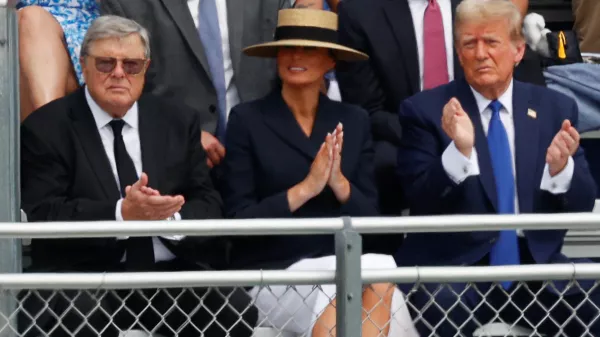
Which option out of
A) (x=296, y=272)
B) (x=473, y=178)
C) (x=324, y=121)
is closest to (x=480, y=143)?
(x=473, y=178)

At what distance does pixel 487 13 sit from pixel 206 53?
1.25m

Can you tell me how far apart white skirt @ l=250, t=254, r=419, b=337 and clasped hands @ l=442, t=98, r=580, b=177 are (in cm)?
52

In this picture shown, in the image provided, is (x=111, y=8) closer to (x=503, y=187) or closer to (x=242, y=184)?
(x=242, y=184)

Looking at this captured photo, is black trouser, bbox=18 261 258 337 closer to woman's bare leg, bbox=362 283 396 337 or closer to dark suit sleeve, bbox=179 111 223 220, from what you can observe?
dark suit sleeve, bbox=179 111 223 220

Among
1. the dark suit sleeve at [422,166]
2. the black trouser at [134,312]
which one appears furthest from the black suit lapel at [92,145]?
the dark suit sleeve at [422,166]

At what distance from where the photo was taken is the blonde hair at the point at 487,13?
568cm

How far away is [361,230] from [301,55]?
7.10ft

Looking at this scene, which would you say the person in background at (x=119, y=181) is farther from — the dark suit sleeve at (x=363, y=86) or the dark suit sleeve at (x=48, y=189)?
the dark suit sleeve at (x=363, y=86)

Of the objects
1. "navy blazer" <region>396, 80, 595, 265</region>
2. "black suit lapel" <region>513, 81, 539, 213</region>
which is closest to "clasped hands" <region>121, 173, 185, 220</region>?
"navy blazer" <region>396, 80, 595, 265</region>

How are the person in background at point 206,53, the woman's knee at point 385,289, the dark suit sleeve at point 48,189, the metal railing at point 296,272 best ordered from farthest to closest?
the person in background at point 206,53, the dark suit sleeve at point 48,189, the woman's knee at point 385,289, the metal railing at point 296,272

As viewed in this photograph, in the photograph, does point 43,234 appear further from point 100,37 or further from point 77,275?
point 100,37

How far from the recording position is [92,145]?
534 cm

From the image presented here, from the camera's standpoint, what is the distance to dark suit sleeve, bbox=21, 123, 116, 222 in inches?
201

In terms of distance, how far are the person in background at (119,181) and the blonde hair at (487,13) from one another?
1.19 metres
